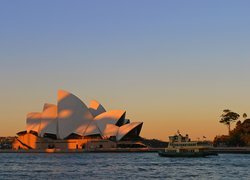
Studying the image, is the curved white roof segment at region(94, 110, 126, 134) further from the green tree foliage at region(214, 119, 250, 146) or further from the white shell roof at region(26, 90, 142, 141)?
the green tree foliage at region(214, 119, 250, 146)

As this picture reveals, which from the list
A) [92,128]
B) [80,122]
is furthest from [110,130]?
[80,122]

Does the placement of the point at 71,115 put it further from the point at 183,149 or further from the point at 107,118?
the point at 183,149

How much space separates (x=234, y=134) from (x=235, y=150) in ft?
45.7

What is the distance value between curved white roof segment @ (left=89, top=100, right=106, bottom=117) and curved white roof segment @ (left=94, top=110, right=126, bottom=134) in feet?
9.41

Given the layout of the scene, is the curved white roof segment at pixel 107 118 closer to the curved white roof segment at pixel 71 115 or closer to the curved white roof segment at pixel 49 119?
the curved white roof segment at pixel 71 115

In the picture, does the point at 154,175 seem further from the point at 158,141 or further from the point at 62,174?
the point at 158,141

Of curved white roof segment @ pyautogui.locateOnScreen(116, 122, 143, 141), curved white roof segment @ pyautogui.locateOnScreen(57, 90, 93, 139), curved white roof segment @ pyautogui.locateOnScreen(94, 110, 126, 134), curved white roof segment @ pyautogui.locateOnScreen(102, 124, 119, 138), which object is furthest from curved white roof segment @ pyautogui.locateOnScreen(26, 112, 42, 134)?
curved white roof segment @ pyautogui.locateOnScreen(116, 122, 143, 141)

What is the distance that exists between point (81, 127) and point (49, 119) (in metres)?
8.51

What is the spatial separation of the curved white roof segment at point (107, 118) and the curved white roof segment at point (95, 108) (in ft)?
9.41

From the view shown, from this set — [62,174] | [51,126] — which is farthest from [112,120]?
[62,174]

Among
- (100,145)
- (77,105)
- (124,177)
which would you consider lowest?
(124,177)

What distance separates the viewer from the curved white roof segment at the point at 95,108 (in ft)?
484

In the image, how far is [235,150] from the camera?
124125mm

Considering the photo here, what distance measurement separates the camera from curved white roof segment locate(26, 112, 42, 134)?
485 ft
